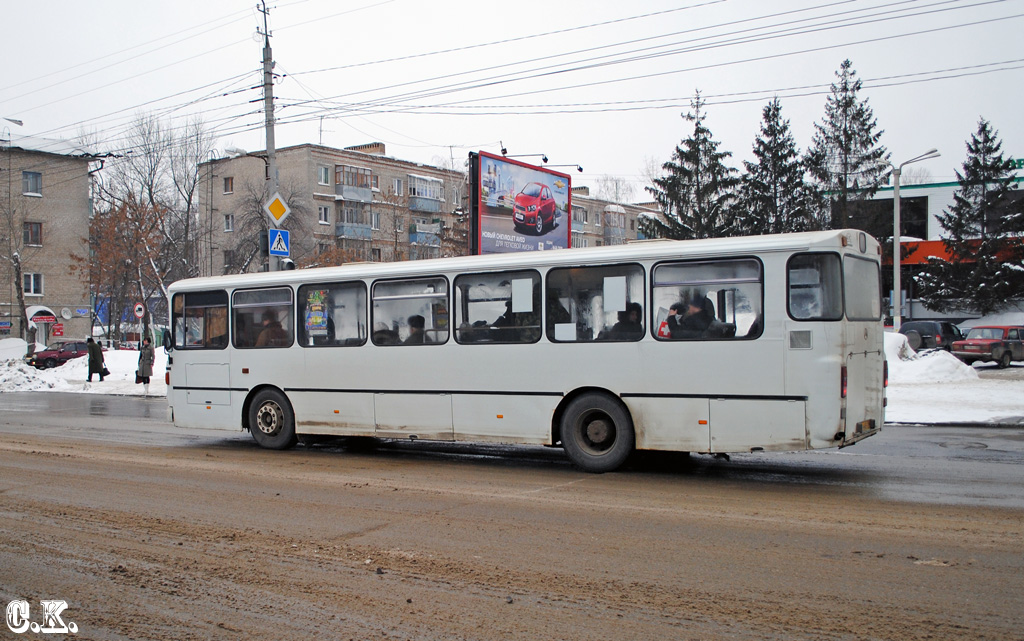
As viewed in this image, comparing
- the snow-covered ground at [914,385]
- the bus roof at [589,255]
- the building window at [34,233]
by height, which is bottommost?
the snow-covered ground at [914,385]

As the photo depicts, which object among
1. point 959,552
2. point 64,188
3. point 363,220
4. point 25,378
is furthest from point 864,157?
point 64,188

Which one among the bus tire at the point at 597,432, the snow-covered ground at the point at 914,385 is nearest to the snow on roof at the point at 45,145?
the snow-covered ground at the point at 914,385

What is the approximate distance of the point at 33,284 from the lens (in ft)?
184

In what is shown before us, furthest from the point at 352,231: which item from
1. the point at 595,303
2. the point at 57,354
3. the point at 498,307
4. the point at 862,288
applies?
the point at 862,288

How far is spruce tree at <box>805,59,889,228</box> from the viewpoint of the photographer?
5075cm

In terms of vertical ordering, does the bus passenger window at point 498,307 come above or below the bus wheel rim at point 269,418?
above

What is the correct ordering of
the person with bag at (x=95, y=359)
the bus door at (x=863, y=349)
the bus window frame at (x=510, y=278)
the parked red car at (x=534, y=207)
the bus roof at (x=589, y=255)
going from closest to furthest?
the bus door at (x=863, y=349) → the bus roof at (x=589, y=255) → the bus window frame at (x=510, y=278) → the parked red car at (x=534, y=207) → the person with bag at (x=95, y=359)

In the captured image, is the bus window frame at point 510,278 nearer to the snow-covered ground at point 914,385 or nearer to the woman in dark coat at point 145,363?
the snow-covered ground at point 914,385

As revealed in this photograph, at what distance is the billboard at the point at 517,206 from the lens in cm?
2470

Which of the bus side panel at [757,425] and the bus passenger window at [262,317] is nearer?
the bus side panel at [757,425]

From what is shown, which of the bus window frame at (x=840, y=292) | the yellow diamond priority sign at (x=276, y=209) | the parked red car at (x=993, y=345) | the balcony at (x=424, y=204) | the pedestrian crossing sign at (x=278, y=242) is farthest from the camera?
the balcony at (x=424, y=204)

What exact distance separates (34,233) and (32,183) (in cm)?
349

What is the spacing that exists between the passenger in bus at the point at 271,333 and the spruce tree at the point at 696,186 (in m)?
37.5

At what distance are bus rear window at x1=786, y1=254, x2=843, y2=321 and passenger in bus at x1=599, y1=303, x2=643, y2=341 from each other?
1.72 metres
